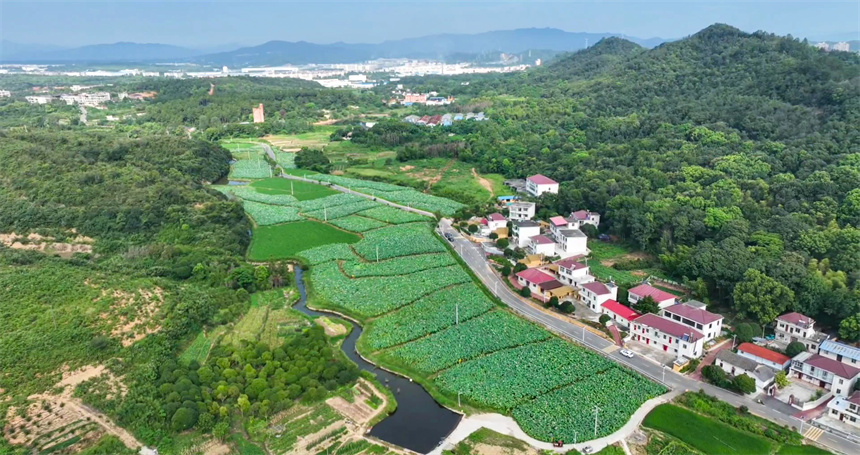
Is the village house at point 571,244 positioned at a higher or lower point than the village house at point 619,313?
higher

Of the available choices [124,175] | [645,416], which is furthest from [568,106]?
[645,416]

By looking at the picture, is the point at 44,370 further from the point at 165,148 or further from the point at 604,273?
the point at 165,148

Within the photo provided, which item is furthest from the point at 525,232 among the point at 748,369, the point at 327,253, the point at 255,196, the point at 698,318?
the point at 255,196

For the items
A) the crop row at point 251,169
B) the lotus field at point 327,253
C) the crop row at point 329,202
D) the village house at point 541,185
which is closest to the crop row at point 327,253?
the lotus field at point 327,253

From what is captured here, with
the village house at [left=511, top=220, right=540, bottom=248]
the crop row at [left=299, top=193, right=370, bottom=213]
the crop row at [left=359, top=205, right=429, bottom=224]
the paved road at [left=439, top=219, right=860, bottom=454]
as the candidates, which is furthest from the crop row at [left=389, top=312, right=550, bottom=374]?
the crop row at [left=299, top=193, right=370, bottom=213]

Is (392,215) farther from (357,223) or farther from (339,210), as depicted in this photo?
(339,210)

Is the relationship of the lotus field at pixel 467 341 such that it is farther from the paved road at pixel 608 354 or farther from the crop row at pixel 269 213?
the crop row at pixel 269 213

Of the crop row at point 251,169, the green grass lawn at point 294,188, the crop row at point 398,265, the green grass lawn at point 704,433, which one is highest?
the crop row at point 251,169
